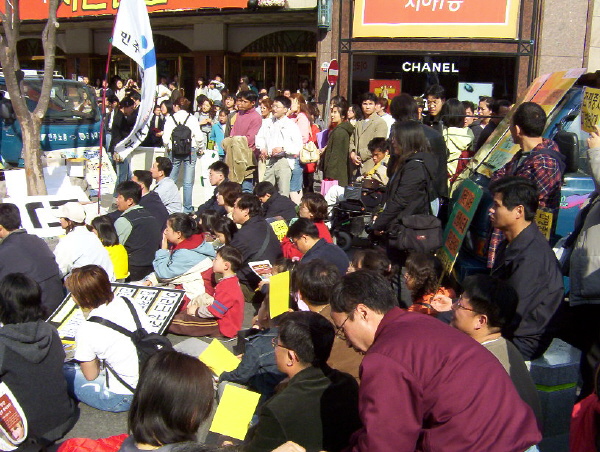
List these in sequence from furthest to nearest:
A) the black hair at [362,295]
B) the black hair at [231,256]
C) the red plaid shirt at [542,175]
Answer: the black hair at [231,256], the red plaid shirt at [542,175], the black hair at [362,295]

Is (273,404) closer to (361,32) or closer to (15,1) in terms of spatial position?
(15,1)

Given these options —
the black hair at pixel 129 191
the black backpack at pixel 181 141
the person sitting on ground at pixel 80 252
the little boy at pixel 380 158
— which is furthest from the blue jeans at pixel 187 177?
the person sitting on ground at pixel 80 252

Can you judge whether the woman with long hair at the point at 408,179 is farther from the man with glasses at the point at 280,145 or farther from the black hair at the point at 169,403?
the man with glasses at the point at 280,145

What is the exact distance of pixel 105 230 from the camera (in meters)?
Answer: 6.75

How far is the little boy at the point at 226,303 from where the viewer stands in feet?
19.0

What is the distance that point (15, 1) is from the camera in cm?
907

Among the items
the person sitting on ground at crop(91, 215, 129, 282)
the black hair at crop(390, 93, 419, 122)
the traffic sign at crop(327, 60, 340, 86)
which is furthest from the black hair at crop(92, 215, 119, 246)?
the traffic sign at crop(327, 60, 340, 86)

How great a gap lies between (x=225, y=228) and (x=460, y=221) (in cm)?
253

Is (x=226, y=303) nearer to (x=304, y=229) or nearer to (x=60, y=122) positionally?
(x=304, y=229)

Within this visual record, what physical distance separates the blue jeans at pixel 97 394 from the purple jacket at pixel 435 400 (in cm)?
271

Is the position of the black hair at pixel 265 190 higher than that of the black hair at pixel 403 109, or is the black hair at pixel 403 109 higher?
the black hair at pixel 403 109

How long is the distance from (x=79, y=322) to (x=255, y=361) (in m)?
2.11

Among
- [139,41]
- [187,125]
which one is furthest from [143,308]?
[187,125]

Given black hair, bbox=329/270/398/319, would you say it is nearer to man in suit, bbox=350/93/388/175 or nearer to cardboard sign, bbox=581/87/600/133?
cardboard sign, bbox=581/87/600/133
